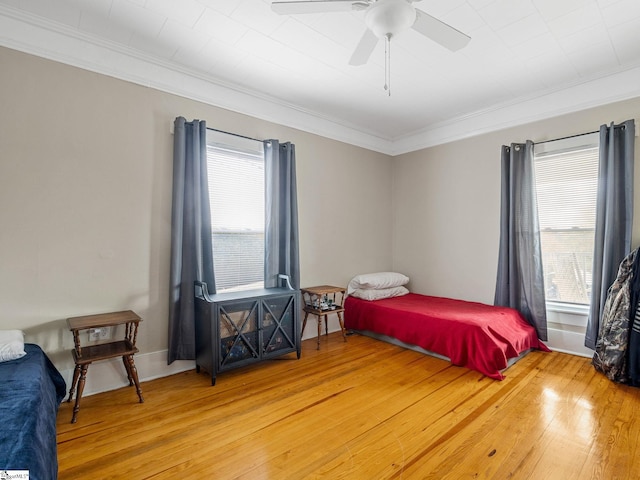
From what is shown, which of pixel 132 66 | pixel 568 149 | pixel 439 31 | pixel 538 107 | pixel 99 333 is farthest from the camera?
pixel 538 107

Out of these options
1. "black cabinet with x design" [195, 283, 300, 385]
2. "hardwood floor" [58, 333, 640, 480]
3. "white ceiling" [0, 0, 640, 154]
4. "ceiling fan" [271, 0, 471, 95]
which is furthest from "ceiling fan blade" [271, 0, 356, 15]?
"hardwood floor" [58, 333, 640, 480]

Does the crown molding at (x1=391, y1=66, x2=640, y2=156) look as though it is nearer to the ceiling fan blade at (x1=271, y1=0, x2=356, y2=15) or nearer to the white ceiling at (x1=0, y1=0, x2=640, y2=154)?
the white ceiling at (x1=0, y1=0, x2=640, y2=154)

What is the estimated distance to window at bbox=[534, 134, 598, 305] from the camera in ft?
10.5

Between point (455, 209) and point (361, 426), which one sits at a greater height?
point (455, 209)

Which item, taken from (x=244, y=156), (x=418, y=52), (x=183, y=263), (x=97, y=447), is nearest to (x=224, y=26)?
(x=244, y=156)

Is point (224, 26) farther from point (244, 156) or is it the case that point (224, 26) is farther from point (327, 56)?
point (244, 156)

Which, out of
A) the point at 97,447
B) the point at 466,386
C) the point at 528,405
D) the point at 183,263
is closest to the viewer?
the point at 97,447

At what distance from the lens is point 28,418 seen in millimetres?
1376

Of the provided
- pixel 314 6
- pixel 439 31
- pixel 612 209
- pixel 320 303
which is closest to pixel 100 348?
pixel 320 303

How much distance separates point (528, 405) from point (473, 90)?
288 centimetres

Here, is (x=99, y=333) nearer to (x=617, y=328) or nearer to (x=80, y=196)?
(x=80, y=196)

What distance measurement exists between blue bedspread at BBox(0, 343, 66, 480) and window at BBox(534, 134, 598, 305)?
162 inches

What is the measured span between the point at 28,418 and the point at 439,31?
2690mm

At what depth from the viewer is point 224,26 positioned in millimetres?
2344
